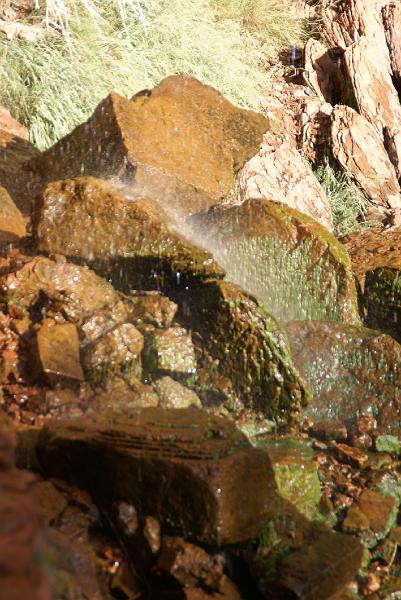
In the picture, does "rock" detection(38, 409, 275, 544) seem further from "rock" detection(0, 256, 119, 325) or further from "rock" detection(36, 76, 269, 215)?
"rock" detection(36, 76, 269, 215)

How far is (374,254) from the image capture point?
21.9ft

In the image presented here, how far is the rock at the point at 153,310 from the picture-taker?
487 centimetres

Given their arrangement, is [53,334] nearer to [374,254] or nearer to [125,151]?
[125,151]

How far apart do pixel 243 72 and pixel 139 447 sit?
7.40 metres

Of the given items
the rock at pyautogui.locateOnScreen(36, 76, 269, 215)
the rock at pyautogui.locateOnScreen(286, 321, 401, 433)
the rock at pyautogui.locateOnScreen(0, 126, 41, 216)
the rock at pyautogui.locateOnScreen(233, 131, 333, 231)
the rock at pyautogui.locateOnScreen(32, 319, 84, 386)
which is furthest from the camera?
the rock at pyautogui.locateOnScreen(233, 131, 333, 231)

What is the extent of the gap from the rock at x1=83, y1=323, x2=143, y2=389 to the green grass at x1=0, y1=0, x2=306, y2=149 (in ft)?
11.1

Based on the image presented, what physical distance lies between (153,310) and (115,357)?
0.48 m

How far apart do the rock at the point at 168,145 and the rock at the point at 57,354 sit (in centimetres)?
184

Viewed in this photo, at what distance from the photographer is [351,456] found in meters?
4.55

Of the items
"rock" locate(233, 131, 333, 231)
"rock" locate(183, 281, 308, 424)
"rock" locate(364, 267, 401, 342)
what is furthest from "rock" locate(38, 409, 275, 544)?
"rock" locate(233, 131, 333, 231)

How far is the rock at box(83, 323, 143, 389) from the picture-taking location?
4.45m

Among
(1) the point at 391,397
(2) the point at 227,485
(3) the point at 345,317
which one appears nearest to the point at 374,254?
(3) the point at 345,317

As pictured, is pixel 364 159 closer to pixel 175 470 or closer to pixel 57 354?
pixel 57 354

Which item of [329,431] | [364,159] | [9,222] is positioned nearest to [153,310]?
[329,431]
